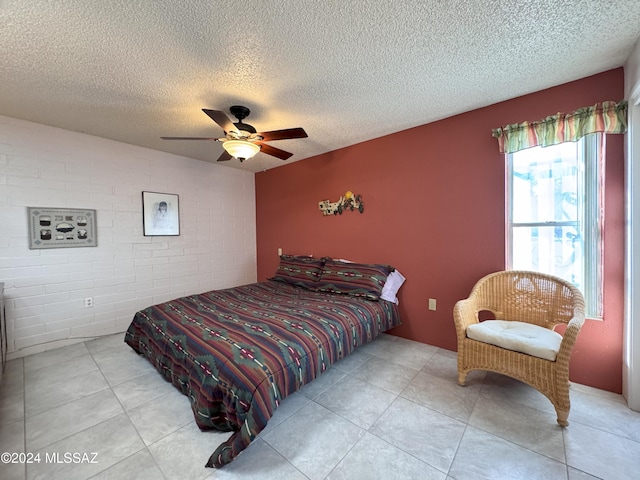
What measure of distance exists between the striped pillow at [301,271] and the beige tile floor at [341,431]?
1.19 metres

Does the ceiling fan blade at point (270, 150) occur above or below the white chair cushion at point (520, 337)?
above

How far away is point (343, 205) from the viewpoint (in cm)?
337

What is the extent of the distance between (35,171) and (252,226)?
2.65m

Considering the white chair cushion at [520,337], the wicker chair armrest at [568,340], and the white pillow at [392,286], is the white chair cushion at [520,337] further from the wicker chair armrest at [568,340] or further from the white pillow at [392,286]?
the white pillow at [392,286]

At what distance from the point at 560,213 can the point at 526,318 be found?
90 centimetres

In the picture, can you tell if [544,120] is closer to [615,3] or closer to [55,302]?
[615,3]

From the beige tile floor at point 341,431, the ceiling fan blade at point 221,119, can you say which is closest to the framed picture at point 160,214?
the beige tile floor at point 341,431

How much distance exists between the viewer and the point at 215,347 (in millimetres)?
1629

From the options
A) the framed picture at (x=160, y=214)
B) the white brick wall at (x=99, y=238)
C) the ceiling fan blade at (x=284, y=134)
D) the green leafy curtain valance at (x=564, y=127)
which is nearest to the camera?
the green leafy curtain valance at (x=564, y=127)

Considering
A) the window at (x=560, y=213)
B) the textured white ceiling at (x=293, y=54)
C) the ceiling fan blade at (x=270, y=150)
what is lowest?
the window at (x=560, y=213)

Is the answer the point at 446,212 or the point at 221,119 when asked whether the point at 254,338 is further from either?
the point at 446,212

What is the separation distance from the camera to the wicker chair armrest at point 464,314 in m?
1.94

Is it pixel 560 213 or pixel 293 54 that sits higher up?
pixel 293 54

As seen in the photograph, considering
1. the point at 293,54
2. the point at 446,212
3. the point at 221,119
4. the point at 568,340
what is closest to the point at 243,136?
the point at 221,119
